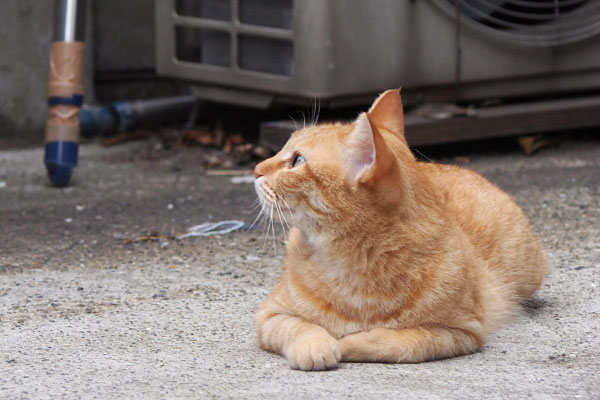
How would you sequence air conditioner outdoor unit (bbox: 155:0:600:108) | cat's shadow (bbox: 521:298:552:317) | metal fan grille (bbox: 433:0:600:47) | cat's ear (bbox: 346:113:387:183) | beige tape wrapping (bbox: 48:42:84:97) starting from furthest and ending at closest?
1. metal fan grille (bbox: 433:0:600:47)
2. air conditioner outdoor unit (bbox: 155:0:600:108)
3. beige tape wrapping (bbox: 48:42:84:97)
4. cat's shadow (bbox: 521:298:552:317)
5. cat's ear (bbox: 346:113:387:183)

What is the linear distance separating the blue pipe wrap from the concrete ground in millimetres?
112

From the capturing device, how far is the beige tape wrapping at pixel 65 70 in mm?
5246

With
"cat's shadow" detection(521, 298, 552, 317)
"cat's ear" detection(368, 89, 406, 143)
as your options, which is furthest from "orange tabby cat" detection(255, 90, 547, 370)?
"cat's shadow" detection(521, 298, 552, 317)

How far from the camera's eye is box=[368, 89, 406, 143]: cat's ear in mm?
3031

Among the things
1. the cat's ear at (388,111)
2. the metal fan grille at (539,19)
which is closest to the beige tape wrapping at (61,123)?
the metal fan grille at (539,19)

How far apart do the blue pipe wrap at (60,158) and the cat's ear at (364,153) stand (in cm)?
296

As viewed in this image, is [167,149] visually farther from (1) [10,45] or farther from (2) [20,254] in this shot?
(2) [20,254]

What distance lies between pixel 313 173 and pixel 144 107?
4.34 m

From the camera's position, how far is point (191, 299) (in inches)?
136

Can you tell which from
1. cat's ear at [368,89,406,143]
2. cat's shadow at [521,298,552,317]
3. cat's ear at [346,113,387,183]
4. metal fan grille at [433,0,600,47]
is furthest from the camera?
metal fan grille at [433,0,600,47]

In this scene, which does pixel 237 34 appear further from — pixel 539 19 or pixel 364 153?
pixel 364 153

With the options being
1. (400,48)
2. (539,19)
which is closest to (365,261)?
(400,48)

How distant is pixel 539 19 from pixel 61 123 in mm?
2862

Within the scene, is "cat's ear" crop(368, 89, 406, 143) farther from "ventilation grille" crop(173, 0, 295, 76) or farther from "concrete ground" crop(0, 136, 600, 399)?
"ventilation grille" crop(173, 0, 295, 76)
